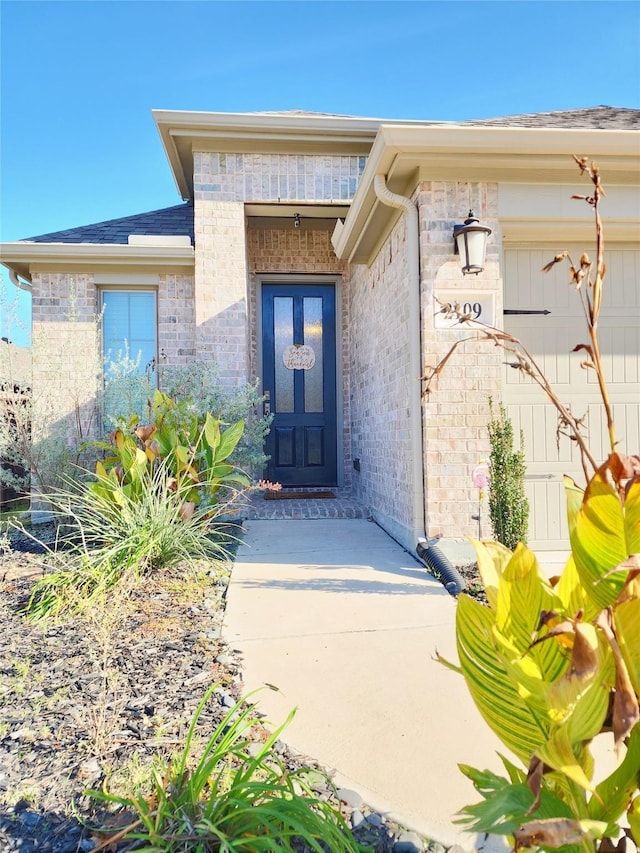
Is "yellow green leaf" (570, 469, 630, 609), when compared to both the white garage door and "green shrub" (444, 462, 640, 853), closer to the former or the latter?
"green shrub" (444, 462, 640, 853)

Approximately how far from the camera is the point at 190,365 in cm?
567

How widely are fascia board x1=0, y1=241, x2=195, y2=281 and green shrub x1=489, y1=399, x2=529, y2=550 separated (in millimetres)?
4311

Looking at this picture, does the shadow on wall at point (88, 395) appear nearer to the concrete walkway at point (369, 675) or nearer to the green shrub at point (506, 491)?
the concrete walkway at point (369, 675)

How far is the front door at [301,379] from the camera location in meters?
6.91

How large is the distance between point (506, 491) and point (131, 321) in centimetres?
508

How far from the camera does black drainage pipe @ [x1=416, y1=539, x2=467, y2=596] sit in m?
3.25

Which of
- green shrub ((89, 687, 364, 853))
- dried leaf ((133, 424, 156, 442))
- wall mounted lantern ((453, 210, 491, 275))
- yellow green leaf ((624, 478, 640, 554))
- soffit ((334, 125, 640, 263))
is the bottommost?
green shrub ((89, 687, 364, 853))

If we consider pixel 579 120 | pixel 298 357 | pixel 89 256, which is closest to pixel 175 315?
pixel 89 256

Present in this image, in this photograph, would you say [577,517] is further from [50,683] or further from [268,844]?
[50,683]

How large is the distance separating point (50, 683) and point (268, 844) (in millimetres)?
1354

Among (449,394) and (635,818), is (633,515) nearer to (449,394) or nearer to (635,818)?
(635,818)

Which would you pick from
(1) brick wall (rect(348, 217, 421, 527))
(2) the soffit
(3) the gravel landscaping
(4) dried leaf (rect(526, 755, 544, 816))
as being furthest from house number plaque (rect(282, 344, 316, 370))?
(4) dried leaf (rect(526, 755, 544, 816))

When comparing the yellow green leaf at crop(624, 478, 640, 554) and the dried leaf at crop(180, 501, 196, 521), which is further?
the dried leaf at crop(180, 501, 196, 521)

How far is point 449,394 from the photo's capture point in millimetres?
3834
